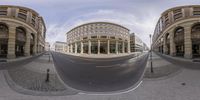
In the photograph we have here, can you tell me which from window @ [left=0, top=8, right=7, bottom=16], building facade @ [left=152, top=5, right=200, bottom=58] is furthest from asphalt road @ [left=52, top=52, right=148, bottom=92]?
window @ [left=0, top=8, right=7, bottom=16]

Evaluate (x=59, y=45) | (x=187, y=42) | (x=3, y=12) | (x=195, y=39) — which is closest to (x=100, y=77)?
(x=59, y=45)

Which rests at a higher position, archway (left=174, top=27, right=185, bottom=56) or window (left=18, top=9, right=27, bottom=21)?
window (left=18, top=9, right=27, bottom=21)

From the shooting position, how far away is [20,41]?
5.45 m

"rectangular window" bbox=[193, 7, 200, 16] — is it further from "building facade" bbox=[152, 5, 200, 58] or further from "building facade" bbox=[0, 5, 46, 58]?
"building facade" bbox=[0, 5, 46, 58]

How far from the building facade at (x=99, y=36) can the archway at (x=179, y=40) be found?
2.46 metres

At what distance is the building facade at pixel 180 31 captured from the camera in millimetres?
5274

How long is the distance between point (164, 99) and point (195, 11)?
14.1 feet

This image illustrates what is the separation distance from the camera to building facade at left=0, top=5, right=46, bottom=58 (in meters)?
5.01

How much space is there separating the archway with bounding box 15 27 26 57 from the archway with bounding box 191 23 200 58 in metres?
7.58

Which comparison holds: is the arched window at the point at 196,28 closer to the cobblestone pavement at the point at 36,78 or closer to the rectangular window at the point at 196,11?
the rectangular window at the point at 196,11

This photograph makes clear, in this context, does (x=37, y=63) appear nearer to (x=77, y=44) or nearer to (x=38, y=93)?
(x=77, y=44)

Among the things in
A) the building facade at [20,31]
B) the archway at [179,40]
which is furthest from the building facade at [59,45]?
the archway at [179,40]

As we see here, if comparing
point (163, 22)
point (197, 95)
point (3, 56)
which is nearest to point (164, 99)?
point (197, 95)

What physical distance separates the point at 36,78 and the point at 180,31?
7198 mm
